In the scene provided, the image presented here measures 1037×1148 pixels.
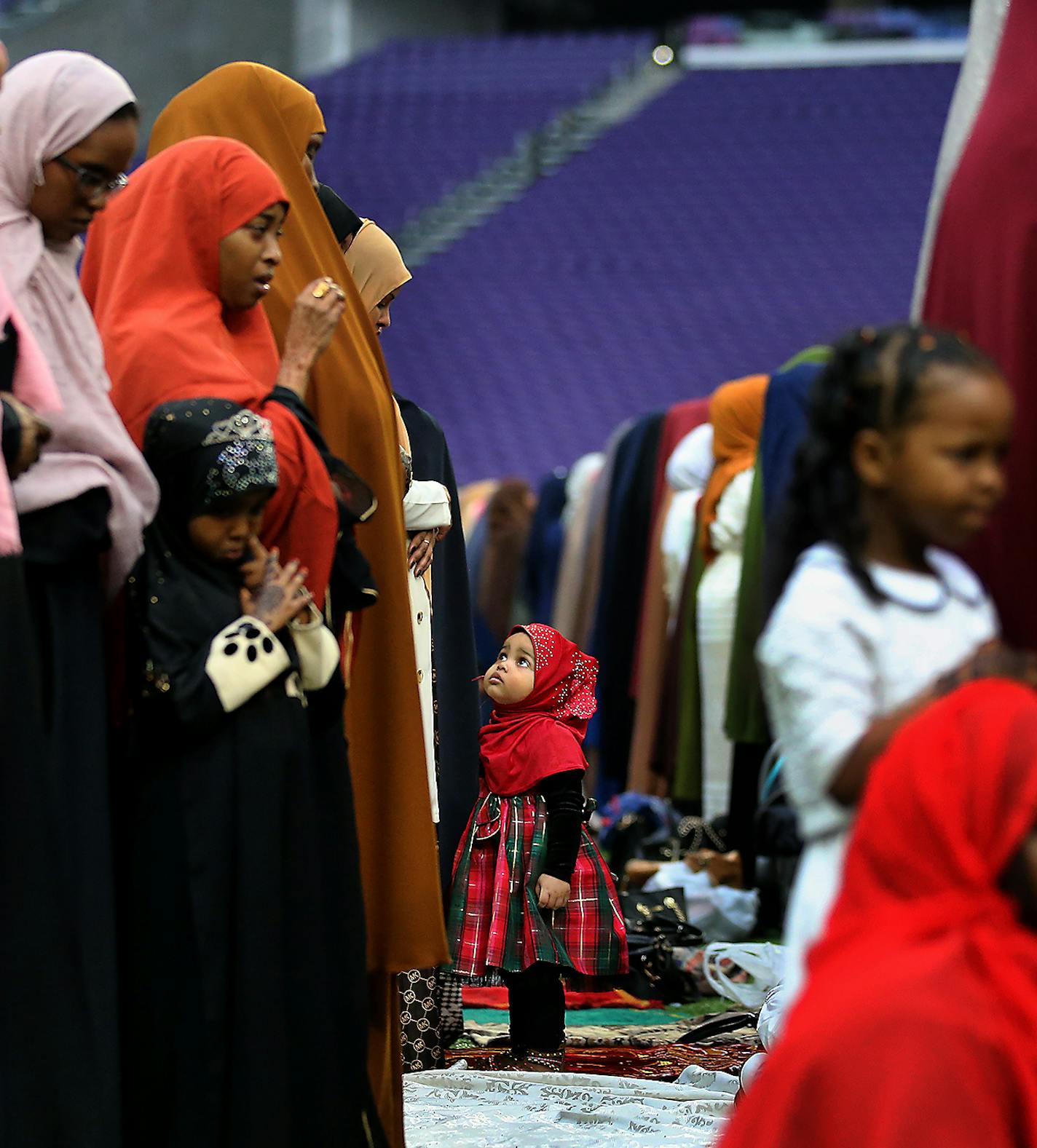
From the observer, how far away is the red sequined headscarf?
3.57 metres

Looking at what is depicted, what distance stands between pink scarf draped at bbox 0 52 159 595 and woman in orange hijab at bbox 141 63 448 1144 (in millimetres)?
529

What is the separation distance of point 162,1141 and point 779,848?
9.01 ft

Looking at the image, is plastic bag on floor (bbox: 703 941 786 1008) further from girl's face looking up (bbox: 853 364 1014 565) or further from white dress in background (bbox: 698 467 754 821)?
girl's face looking up (bbox: 853 364 1014 565)

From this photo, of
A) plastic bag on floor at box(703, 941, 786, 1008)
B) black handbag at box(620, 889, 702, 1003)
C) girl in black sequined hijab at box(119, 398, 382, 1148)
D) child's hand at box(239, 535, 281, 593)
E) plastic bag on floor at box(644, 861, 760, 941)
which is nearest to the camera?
girl in black sequined hijab at box(119, 398, 382, 1148)

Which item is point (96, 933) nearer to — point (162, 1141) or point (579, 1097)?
point (162, 1141)

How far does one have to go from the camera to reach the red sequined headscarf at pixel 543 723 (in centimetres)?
357

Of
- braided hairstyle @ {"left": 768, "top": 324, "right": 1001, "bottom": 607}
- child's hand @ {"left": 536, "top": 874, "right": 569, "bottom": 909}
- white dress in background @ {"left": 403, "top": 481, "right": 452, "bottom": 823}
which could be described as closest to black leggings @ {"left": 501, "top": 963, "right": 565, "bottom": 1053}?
child's hand @ {"left": 536, "top": 874, "right": 569, "bottom": 909}

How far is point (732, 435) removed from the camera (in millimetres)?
5406

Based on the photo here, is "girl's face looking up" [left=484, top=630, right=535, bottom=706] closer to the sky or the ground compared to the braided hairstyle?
closer to the ground

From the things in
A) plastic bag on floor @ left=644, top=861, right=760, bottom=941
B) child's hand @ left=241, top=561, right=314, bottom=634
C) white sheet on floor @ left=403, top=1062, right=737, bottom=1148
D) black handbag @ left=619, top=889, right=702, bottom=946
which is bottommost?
plastic bag on floor @ left=644, top=861, right=760, bottom=941

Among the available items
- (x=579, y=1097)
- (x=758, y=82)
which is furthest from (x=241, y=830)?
(x=758, y=82)

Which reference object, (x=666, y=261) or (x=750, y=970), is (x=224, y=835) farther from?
(x=666, y=261)

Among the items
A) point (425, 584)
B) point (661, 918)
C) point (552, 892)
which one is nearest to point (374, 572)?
point (425, 584)

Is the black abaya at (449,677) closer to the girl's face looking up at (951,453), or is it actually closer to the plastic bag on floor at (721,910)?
the plastic bag on floor at (721,910)
